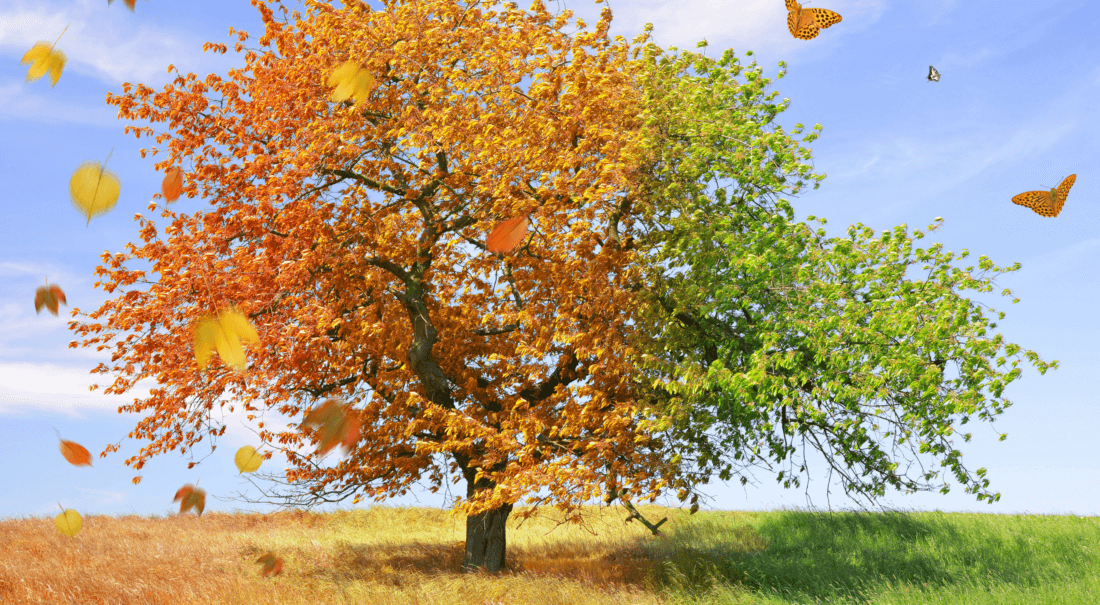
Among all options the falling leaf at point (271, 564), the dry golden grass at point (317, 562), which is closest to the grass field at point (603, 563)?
the dry golden grass at point (317, 562)

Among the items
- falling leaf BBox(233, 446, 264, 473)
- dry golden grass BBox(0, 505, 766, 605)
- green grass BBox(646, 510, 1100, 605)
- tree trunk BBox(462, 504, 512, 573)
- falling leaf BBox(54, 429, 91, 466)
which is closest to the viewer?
falling leaf BBox(54, 429, 91, 466)

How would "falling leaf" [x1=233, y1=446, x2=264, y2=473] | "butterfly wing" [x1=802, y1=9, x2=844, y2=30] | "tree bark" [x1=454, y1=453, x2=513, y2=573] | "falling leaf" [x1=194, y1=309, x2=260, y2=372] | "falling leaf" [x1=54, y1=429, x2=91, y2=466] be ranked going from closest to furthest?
"falling leaf" [x1=194, y1=309, x2=260, y2=372] → "falling leaf" [x1=54, y1=429, x2=91, y2=466] → "falling leaf" [x1=233, y1=446, x2=264, y2=473] → "butterfly wing" [x1=802, y1=9, x2=844, y2=30] → "tree bark" [x1=454, y1=453, x2=513, y2=573]

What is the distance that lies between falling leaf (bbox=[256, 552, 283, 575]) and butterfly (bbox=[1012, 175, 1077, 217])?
49.9ft

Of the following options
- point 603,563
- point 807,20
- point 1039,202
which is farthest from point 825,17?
point 603,563

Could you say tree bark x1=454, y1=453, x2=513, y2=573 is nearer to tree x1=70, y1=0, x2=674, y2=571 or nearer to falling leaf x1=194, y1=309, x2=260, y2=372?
tree x1=70, y1=0, x2=674, y2=571

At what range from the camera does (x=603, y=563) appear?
51.0 ft

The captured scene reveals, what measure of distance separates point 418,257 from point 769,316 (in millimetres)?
7277

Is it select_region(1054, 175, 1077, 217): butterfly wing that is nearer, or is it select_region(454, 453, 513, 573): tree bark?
select_region(1054, 175, 1077, 217): butterfly wing

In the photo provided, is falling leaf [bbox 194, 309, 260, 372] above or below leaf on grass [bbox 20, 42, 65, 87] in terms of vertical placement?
below

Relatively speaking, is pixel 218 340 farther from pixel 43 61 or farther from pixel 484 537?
pixel 484 537

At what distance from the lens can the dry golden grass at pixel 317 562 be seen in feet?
39.3

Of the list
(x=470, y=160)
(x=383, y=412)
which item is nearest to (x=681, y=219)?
(x=470, y=160)

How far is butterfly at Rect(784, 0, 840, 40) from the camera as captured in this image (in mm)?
9328

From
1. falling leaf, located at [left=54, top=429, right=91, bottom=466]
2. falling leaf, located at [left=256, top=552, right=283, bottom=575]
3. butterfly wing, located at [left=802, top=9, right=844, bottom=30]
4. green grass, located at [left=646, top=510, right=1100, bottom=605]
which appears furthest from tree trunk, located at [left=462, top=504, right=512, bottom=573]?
butterfly wing, located at [left=802, top=9, right=844, bottom=30]
